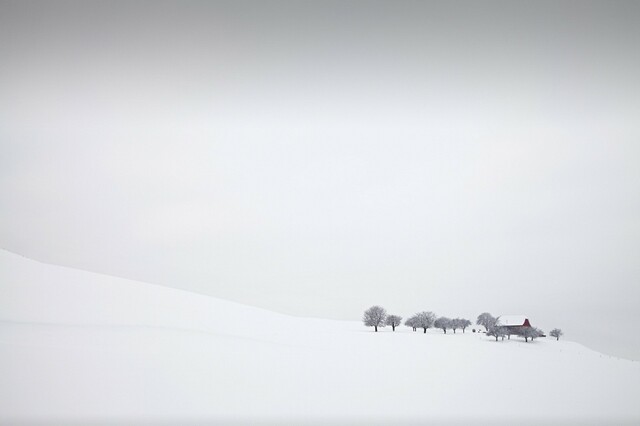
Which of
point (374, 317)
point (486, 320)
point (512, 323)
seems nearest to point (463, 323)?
point (486, 320)

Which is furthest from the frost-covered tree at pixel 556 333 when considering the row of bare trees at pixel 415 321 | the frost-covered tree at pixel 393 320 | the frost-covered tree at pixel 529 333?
the frost-covered tree at pixel 393 320

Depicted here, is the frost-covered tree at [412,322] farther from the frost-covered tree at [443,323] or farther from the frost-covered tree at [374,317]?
the frost-covered tree at [374,317]

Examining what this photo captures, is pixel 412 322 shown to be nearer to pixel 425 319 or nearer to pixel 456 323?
pixel 425 319

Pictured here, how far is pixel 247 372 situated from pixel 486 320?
8.00 meters

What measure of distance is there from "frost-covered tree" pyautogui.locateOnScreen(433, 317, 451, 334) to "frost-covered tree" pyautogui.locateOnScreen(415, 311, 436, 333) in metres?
0.19

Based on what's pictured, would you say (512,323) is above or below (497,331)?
above

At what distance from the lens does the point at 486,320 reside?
45.4 feet

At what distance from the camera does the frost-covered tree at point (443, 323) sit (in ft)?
50.3

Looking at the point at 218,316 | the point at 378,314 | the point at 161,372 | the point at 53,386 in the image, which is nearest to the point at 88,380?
the point at 53,386

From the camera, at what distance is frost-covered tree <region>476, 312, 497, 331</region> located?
1356 cm

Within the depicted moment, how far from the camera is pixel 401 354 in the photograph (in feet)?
36.1

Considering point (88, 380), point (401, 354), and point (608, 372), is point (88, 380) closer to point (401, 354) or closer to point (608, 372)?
point (401, 354)

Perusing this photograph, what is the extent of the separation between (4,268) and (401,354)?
36.2 ft

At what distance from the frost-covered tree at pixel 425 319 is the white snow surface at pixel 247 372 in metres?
2.92
